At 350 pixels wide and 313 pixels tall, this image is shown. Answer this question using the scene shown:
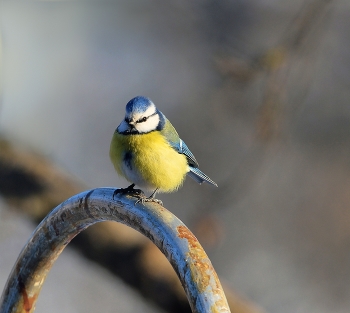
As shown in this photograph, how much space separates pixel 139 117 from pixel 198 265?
894mm

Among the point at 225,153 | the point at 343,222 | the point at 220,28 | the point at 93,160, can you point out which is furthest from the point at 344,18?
the point at 93,160

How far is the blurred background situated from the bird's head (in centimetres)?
120

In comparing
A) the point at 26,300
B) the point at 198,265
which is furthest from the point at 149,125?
the point at 198,265

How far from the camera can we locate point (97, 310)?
3.54 metres

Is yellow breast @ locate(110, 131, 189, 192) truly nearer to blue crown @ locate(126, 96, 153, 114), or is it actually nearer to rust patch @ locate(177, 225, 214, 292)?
blue crown @ locate(126, 96, 153, 114)

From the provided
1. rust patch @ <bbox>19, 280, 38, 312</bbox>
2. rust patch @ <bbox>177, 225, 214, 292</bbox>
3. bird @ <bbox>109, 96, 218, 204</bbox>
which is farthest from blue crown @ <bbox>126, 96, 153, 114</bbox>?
rust patch @ <bbox>177, 225, 214, 292</bbox>

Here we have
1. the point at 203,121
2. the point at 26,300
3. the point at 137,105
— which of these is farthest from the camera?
the point at 203,121

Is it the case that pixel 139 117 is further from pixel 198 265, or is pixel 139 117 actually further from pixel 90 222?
pixel 198 265

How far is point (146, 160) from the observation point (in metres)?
1.60

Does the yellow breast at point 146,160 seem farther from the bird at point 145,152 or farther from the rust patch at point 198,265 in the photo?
the rust patch at point 198,265

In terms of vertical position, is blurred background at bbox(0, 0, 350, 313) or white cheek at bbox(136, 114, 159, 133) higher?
blurred background at bbox(0, 0, 350, 313)

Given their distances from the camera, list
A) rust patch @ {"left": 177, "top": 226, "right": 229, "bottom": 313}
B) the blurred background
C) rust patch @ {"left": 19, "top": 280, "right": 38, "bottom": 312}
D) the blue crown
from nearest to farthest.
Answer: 1. rust patch @ {"left": 177, "top": 226, "right": 229, "bottom": 313}
2. rust patch @ {"left": 19, "top": 280, "right": 38, "bottom": 312}
3. the blue crown
4. the blurred background

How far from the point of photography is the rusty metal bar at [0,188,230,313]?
0.81 metres

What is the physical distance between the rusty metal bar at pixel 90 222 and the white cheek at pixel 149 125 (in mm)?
576
